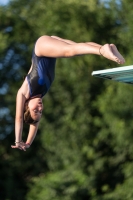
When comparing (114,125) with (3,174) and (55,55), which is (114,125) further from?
(55,55)

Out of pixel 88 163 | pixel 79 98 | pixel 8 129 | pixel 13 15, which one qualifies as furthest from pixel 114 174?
pixel 13 15

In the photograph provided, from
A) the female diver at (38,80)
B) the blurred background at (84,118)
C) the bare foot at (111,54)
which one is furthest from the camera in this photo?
the blurred background at (84,118)

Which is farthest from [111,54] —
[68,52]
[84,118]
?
[84,118]

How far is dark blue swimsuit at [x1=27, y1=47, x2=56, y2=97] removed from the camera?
736 cm

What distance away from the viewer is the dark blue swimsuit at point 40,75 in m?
7.36

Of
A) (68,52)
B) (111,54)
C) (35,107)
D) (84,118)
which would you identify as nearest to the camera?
(111,54)

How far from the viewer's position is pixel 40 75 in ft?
24.3

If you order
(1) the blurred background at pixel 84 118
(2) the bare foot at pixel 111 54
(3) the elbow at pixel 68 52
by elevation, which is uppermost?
(1) the blurred background at pixel 84 118

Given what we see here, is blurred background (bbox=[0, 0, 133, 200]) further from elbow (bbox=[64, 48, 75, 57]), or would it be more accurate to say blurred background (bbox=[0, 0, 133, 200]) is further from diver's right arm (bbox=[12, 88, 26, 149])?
elbow (bbox=[64, 48, 75, 57])

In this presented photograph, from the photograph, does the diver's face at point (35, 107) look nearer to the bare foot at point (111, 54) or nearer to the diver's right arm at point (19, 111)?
the diver's right arm at point (19, 111)

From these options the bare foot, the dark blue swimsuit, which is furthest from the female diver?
the bare foot

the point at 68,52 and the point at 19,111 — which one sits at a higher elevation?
the point at 68,52

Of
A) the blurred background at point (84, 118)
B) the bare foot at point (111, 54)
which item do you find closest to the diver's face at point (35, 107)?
the bare foot at point (111, 54)

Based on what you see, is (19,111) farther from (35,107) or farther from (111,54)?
(111,54)
